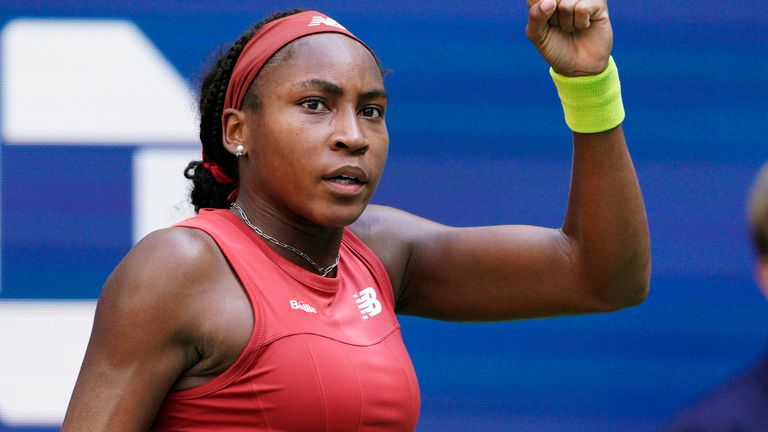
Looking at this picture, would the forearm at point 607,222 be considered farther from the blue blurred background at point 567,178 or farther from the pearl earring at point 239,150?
the blue blurred background at point 567,178

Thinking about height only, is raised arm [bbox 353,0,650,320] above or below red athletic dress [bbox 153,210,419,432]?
above

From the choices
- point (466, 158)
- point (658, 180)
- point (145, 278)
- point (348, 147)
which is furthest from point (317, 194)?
point (658, 180)

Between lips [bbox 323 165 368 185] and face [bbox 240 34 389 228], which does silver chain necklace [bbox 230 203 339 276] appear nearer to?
face [bbox 240 34 389 228]

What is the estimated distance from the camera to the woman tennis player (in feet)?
6.24

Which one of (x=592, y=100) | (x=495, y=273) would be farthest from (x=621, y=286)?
(x=592, y=100)

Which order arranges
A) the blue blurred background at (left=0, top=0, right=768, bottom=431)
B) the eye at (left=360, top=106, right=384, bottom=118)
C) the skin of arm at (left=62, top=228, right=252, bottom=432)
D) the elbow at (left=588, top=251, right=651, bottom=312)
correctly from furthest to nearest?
the blue blurred background at (left=0, top=0, right=768, bottom=431), the elbow at (left=588, top=251, right=651, bottom=312), the eye at (left=360, top=106, right=384, bottom=118), the skin of arm at (left=62, top=228, right=252, bottom=432)

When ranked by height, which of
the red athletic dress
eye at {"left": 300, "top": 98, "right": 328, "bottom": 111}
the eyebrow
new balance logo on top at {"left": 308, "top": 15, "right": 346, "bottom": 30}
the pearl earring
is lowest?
the red athletic dress

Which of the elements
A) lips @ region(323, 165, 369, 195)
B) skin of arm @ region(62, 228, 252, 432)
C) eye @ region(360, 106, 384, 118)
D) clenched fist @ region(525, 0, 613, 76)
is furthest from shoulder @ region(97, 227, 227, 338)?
clenched fist @ region(525, 0, 613, 76)

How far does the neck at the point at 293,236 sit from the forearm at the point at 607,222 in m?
0.47

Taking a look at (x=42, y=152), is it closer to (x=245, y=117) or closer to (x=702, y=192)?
(x=245, y=117)

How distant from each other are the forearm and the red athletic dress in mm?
412

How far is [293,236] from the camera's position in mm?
2152

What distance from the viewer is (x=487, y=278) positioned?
237 centimetres

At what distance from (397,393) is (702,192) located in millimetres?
1394
